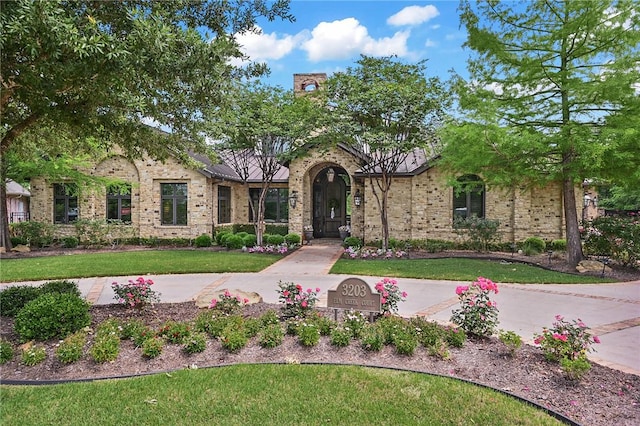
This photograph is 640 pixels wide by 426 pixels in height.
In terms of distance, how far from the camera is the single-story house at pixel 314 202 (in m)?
16.5

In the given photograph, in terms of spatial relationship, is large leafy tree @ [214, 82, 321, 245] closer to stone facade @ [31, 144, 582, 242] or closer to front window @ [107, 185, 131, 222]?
stone facade @ [31, 144, 582, 242]

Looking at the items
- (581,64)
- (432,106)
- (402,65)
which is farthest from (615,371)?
(402,65)

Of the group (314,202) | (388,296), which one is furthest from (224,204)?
(388,296)

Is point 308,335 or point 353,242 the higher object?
point 353,242

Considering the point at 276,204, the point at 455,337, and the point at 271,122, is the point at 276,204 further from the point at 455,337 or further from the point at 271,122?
the point at 455,337

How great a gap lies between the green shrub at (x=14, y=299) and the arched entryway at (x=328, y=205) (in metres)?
14.7

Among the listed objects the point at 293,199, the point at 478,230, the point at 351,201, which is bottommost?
the point at 478,230

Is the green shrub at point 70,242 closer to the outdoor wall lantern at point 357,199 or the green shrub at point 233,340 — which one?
the outdoor wall lantern at point 357,199

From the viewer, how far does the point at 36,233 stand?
17312 mm

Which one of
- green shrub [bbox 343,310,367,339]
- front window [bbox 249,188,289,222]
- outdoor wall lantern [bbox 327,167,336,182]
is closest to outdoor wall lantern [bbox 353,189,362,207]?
outdoor wall lantern [bbox 327,167,336,182]

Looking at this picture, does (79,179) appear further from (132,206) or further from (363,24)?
(363,24)

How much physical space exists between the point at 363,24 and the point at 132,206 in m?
14.8

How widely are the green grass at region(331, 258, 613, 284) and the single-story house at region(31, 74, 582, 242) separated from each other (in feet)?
12.8

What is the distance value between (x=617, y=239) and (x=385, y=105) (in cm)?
817
